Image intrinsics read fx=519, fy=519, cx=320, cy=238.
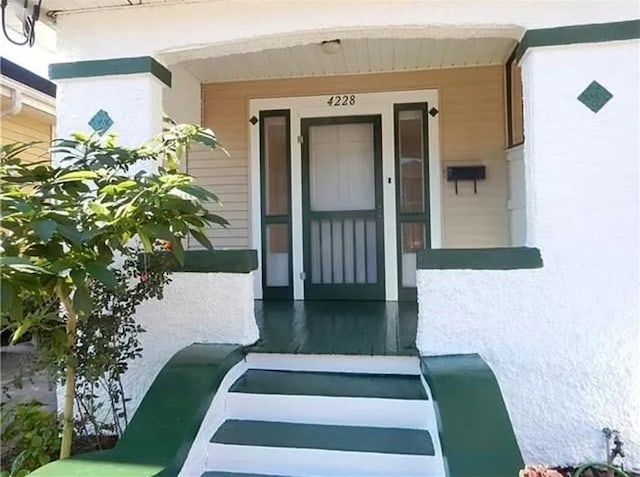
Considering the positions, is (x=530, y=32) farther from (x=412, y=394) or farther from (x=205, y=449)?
(x=205, y=449)

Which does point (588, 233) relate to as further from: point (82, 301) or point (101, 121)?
point (101, 121)

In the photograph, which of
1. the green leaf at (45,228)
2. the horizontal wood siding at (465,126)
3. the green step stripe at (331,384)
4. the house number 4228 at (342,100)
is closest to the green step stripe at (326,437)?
the green step stripe at (331,384)

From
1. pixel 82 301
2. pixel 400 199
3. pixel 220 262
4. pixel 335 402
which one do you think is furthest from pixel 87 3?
pixel 400 199

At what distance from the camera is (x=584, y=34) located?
286 cm

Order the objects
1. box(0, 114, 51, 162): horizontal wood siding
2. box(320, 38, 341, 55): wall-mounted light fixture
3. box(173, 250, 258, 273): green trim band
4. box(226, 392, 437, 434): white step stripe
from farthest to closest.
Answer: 1. box(0, 114, 51, 162): horizontal wood siding
2. box(320, 38, 341, 55): wall-mounted light fixture
3. box(173, 250, 258, 273): green trim band
4. box(226, 392, 437, 434): white step stripe

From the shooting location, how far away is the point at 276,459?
244 cm

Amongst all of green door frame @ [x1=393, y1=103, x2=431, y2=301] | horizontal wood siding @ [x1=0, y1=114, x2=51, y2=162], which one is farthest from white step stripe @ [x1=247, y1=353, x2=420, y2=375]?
horizontal wood siding @ [x1=0, y1=114, x2=51, y2=162]

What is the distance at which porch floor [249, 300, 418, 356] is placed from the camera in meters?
3.06

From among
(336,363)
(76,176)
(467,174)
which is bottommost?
(336,363)

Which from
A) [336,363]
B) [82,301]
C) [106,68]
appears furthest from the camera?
[106,68]

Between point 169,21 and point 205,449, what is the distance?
2.50m

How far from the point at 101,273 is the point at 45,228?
10.9 inches

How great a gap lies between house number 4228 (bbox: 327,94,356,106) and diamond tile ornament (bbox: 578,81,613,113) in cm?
263

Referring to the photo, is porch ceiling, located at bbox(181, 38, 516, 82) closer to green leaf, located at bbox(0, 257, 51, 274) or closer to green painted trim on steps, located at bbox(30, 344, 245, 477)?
green painted trim on steps, located at bbox(30, 344, 245, 477)
